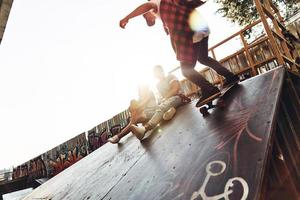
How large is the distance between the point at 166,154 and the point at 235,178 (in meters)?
1.06

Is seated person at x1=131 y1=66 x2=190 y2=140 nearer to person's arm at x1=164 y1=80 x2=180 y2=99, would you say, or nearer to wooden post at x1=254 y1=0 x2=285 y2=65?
person's arm at x1=164 y1=80 x2=180 y2=99

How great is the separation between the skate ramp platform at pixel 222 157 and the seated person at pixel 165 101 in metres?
0.54

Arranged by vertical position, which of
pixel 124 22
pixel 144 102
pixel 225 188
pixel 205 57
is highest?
pixel 124 22

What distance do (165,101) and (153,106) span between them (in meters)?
0.59

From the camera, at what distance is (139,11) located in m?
3.24

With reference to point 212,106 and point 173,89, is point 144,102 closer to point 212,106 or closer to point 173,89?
point 173,89

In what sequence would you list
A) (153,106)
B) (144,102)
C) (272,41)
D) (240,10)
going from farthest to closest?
(240,10) < (153,106) < (144,102) < (272,41)

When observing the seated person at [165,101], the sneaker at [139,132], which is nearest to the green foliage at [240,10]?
the seated person at [165,101]

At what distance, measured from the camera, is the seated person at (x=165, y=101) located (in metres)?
3.52

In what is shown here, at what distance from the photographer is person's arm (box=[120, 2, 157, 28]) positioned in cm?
317

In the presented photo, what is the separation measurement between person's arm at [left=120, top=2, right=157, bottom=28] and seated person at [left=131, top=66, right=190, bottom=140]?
1384 millimetres

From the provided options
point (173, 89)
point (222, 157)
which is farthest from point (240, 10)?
point (222, 157)

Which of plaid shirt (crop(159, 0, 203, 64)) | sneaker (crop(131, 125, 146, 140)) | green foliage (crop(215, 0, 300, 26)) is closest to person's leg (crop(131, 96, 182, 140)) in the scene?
sneaker (crop(131, 125, 146, 140))

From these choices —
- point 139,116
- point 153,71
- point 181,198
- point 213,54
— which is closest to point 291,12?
point 213,54
